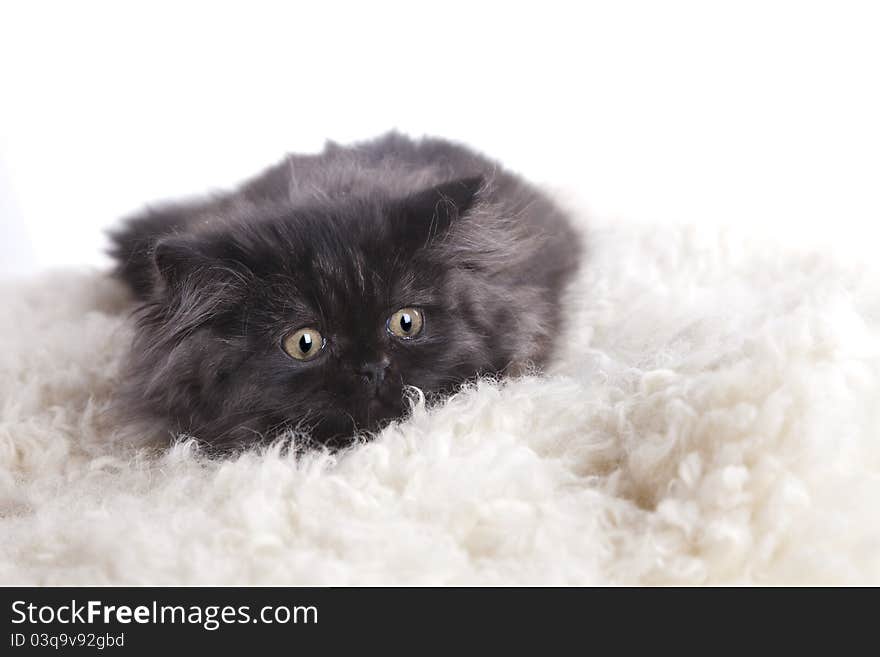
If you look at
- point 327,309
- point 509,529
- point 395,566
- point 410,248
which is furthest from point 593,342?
point 395,566

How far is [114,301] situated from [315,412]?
92 cm

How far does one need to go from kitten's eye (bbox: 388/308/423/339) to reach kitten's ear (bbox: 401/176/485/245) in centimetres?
12

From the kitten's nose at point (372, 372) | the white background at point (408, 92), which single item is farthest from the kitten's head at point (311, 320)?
the white background at point (408, 92)

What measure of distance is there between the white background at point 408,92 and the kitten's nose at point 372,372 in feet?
3.48

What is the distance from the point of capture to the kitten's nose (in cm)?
125

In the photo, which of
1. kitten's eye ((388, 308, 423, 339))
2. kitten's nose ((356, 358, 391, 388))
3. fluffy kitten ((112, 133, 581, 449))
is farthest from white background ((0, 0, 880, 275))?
kitten's nose ((356, 358, 391, 388))

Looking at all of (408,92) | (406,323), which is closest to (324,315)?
(406,323)

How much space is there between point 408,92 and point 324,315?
1.57 meters

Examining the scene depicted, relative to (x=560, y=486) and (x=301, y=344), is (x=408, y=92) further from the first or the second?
(x=560, y=486)

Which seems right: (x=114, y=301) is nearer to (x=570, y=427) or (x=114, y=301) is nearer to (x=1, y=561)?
(x=1, y=561)

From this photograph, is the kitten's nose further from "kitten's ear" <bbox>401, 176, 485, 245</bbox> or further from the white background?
the white background

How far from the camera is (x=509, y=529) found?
927mm
